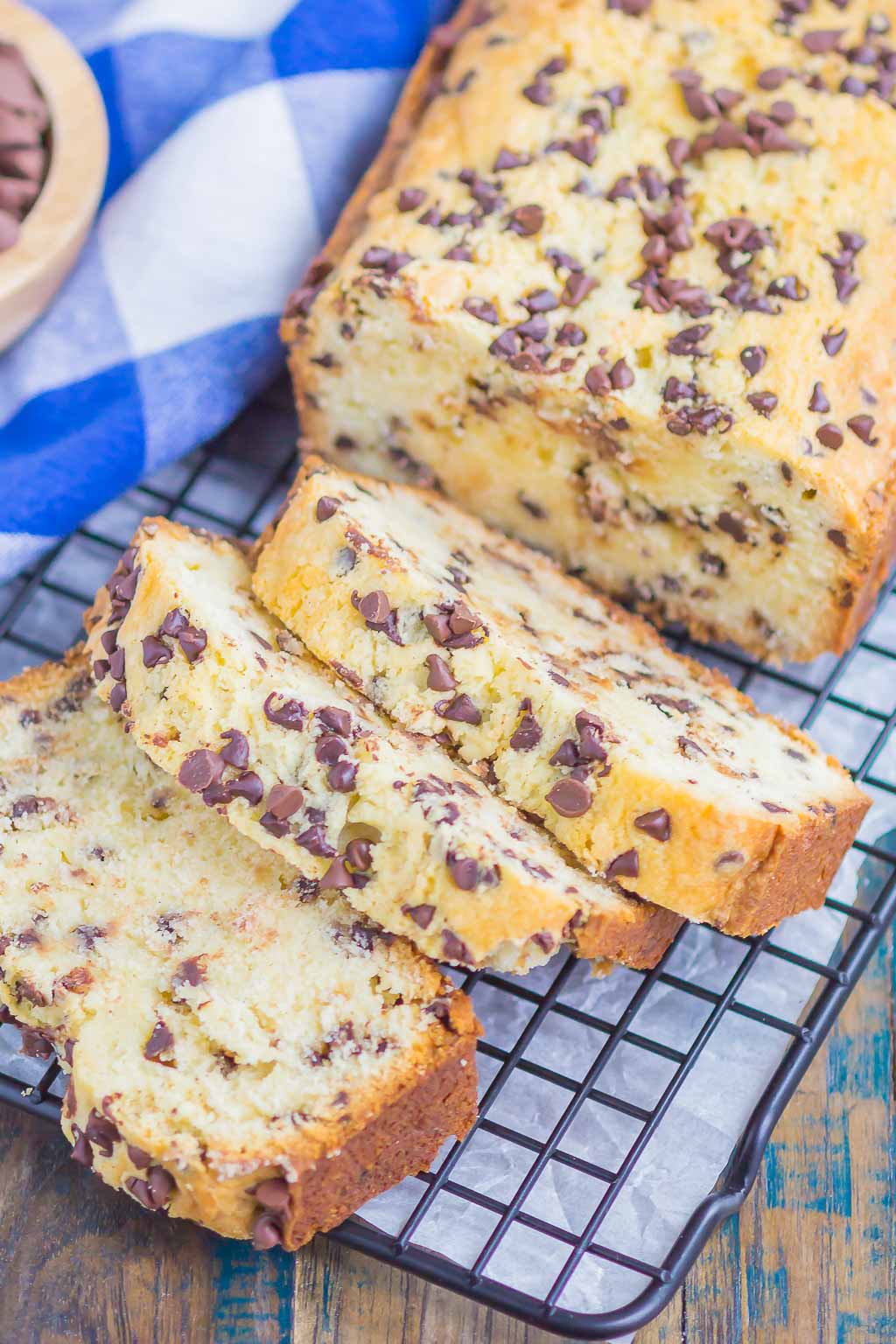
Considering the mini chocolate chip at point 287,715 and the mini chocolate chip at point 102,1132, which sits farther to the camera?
the mini chocolate chip at point 287,715

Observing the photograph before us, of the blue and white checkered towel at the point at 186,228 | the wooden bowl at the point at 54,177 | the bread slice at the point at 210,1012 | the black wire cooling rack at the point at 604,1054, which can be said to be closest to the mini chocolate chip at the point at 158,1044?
the bread slice at the point at 210,1012

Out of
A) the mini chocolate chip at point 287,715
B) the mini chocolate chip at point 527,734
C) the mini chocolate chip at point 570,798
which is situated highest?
the mini chocolate chip at point 287,715

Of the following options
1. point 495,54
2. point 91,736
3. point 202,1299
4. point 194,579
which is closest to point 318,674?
point 194,579

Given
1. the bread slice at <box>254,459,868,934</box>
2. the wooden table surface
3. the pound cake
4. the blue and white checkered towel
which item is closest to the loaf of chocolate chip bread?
the blue and white checkered towel

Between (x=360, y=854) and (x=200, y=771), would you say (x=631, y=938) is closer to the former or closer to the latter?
(x=360, y=854)

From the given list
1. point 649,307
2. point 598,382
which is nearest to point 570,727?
point 598,382

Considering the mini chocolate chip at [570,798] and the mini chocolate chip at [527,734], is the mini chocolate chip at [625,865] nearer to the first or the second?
the mini chocolate chip at [570,798]
